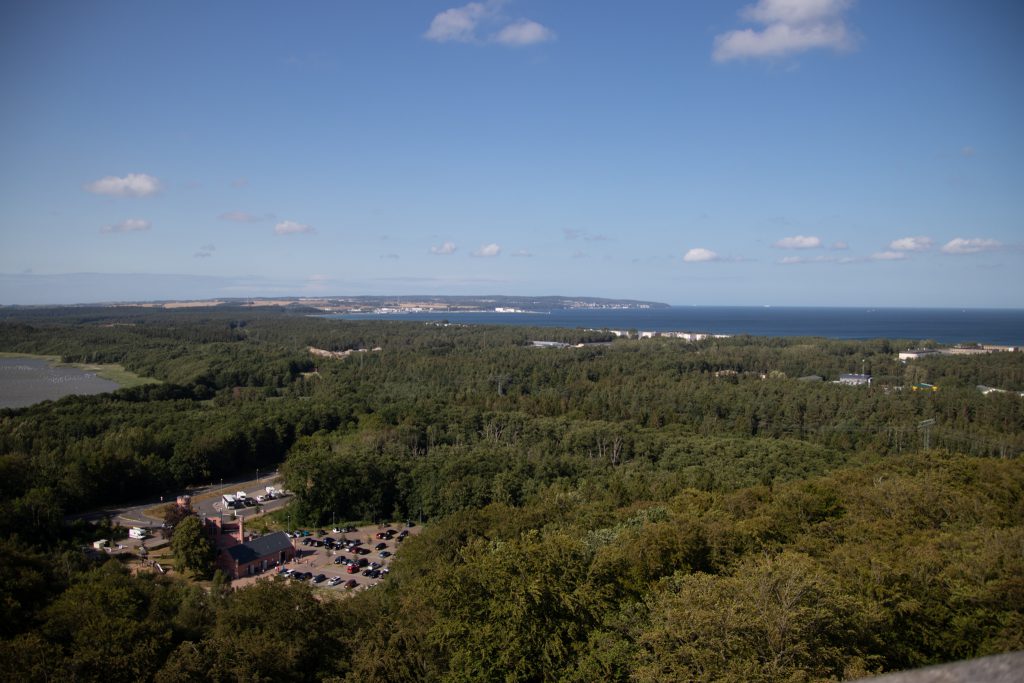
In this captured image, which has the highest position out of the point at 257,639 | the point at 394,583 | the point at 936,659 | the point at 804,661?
the point at 804,661

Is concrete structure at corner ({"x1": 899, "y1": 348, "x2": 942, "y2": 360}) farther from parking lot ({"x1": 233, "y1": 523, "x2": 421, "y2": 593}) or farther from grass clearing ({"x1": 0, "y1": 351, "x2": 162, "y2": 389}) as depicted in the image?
grass clearing ({"x1": 0, "y1": 351, "x2": 162, "y2": 389})

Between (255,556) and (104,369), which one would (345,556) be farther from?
(104,369)

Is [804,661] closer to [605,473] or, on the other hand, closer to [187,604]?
[187,604]

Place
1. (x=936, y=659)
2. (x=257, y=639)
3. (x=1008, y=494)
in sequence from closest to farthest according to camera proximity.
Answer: (x=936, y=659) < (x=257, y=639) < (x=1008, y=494)

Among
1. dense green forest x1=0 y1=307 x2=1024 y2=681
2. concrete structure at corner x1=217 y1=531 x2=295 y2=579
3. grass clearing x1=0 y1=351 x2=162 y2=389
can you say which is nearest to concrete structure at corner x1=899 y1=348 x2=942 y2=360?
dense green forest x1=0 y1=307 x2=1024 y2=681

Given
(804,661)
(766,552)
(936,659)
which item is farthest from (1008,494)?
(804,661)

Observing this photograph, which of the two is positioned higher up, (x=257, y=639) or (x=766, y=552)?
(x=766, y=552)
